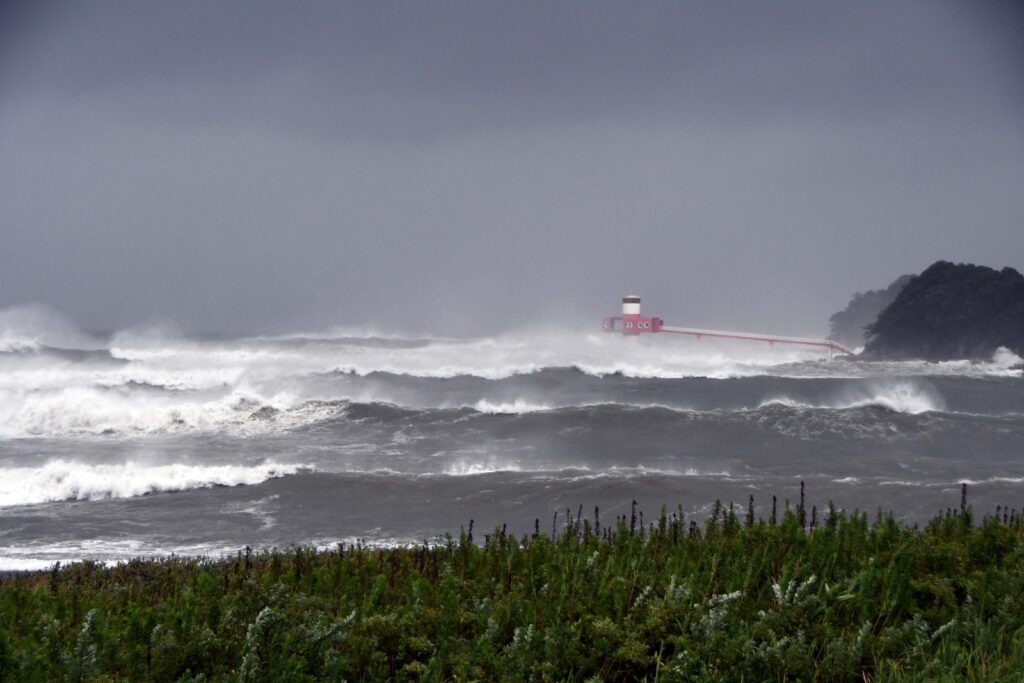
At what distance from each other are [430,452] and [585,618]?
13.8m

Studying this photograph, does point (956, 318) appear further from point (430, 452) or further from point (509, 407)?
point (430, 452)

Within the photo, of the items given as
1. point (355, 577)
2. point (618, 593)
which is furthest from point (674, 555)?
point (355, 577)

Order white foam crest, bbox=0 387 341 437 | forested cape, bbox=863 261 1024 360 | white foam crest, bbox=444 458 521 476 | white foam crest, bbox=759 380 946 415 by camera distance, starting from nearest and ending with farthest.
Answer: white foam crest, bbox=444 458 521 476, white foam crest, bbox=0 387 341 437, white foam crest, bbox=759 380 946 415, forested cape, bbox=863 261 1024 360

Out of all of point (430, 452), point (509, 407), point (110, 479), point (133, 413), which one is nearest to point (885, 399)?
point (509, 407)

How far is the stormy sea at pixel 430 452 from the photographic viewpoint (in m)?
11.3

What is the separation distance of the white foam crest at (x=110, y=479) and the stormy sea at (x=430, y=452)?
0.15 ft

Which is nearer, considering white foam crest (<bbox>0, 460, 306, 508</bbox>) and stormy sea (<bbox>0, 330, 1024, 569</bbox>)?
stormy sea (<bbox>0, 330, 1024, 569</bbox>)

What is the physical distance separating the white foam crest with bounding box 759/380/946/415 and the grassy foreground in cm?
1991

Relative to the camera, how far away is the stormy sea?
1133cm

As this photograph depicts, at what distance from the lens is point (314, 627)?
3275 mm

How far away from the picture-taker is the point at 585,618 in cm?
340

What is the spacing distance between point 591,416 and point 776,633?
18.0 metres

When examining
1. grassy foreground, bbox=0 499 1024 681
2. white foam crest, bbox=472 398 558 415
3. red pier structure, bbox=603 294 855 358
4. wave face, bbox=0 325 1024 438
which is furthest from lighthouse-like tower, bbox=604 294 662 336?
grassy foreground, bbox=0 499 1024 681

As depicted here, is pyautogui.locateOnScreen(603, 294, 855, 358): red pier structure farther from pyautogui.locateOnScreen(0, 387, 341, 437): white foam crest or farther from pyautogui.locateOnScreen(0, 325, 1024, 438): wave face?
pyautogui.locateOnScreen(0, 387, 341, 437): white foam crest
